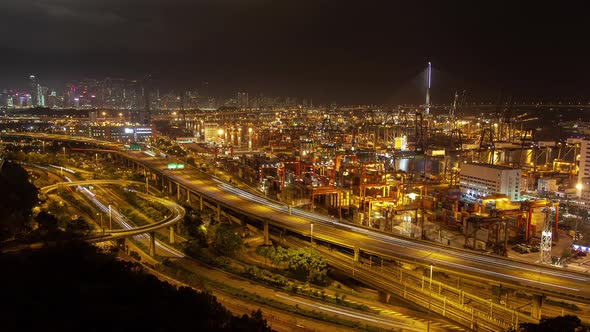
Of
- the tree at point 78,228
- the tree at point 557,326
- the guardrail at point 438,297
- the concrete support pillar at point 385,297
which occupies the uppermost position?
the tree at point 557,326

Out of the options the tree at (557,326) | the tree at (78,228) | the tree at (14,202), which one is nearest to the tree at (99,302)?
the tree at (14,202)

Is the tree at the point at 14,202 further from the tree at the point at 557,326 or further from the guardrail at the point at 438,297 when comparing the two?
the tree at the point at 557,326

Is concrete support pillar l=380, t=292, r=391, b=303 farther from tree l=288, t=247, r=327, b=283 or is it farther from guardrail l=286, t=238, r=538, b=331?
tree l=288, t=247, r=327, b=283

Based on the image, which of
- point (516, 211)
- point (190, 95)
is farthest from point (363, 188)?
point (190, 95)

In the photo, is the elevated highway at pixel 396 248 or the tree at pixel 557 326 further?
the elevated highway at pixel 396 248

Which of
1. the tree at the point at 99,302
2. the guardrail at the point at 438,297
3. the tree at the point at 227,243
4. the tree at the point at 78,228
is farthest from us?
the tree at the point at 227,243

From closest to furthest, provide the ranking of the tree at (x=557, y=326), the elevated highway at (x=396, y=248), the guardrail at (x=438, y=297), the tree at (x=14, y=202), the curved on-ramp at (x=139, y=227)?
the tree at (x=557, y=326) → the guardrail at (x=438, y=297) → the elevated highway at (x=396, y=248) → the tree at (x=14, y=202) → the curved on-ramp at (x=139, y=227)

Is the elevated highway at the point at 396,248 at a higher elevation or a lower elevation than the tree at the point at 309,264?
higher

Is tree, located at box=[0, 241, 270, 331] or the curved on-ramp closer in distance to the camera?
tree, located at box=[0, 241, 270, 331]

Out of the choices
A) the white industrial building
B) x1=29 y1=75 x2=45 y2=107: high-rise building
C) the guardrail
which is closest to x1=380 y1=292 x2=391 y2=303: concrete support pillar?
the guardrail

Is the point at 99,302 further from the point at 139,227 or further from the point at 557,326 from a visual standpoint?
the point at 139,227

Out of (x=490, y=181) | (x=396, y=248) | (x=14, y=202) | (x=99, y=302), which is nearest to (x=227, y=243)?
(x=396, y=248)

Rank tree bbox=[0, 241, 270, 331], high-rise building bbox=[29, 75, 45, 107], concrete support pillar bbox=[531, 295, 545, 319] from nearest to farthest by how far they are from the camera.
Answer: tree bbox=[0, 241, 270, 331] < concrete support pillar bbox=[531, 295, 545, 319] < high-rise building bbox=[29, 75, 45, 107]
